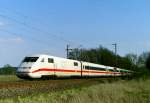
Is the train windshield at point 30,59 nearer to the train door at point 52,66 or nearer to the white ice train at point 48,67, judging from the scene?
the white ice train at point 48,67

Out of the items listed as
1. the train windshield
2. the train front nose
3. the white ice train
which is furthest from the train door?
the train front nose

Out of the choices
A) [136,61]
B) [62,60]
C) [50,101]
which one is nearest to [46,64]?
[62,60]

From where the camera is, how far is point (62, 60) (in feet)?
117

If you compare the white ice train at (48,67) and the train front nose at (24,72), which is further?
the white ice train at (48,67)

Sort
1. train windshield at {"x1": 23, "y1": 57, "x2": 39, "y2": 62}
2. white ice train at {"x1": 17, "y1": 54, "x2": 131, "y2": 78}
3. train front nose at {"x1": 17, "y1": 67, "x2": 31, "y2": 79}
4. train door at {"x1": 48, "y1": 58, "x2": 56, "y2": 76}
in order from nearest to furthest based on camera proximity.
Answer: train front nose at {"x1": 17, "y1": 67, "x2": 31, "y2": 79}, white ice train at {"x1": 17, "y1": 54, "x2": 131, "y2": 78}, train windshield at {"x1": 23, "y1": 57, "x2": 39, "y2": 62}, train door at {"x1": 48, "y1": 58, "x2": 56, "y2": 76}

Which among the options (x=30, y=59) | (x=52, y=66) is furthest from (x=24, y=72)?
(x=52, y=66)

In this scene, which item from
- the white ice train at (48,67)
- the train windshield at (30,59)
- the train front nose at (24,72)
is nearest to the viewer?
the train front nose at (24,72)

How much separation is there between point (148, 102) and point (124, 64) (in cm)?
10488

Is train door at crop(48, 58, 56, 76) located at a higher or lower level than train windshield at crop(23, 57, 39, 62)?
lower

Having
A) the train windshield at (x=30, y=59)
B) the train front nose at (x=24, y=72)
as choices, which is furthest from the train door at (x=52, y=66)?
the train front nose at (x=24, y=72)

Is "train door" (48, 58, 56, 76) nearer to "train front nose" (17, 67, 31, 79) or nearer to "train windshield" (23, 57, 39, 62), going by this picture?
"train windshield" (23, 57, 39, 62)

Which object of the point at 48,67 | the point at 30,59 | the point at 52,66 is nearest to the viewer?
the point at 30,59

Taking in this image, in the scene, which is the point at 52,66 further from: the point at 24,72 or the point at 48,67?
the point at 24,72

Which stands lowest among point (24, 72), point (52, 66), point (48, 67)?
point (24, 72)
